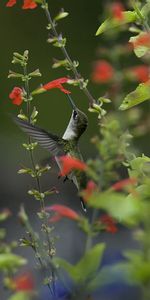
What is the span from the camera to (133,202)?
1.30 meters

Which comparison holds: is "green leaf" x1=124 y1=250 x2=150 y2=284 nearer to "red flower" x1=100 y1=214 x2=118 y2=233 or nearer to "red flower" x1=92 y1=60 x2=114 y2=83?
"red flower" x1=100 y1=214 x2=118 y2=233

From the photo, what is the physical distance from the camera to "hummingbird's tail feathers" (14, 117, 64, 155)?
2.01 m

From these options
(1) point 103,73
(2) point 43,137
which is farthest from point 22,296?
(2) point 43,137

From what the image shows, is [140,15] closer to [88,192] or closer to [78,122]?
[78,122]

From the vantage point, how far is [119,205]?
128 cm

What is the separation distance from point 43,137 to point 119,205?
37.6 inches

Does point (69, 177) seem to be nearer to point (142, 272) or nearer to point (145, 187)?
point (145, 187)

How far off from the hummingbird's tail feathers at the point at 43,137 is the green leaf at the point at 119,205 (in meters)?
0.66

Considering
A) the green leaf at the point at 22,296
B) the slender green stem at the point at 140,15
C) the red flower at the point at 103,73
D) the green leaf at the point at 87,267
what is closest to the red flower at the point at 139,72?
the red flower at the point at 103,73

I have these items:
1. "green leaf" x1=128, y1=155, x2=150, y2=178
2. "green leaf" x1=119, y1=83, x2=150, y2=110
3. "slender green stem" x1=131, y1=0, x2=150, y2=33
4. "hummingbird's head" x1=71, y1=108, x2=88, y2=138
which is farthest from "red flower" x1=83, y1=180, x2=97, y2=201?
"hummingbird's head" x1=71, y1=108, x2=88, y2=138

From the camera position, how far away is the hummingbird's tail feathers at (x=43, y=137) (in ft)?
6.60

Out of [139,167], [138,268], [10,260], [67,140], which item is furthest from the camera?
[67,140]

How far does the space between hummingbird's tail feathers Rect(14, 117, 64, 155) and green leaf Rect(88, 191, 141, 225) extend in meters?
0.66

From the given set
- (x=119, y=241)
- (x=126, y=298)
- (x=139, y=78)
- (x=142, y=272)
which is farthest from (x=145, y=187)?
(x=119, y=241)
